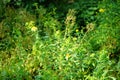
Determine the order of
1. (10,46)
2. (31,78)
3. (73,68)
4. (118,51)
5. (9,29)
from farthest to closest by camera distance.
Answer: (9,29) → (10,46) → (118,51) → (31,78) → (73,68)

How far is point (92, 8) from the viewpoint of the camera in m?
5.49

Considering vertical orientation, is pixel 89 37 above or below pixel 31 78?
above

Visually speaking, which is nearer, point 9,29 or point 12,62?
point 12,62

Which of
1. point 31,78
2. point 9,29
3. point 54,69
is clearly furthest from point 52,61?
point 9,29

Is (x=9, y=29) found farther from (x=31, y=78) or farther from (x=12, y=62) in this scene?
(x=31, y=78)

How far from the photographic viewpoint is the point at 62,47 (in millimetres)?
3986

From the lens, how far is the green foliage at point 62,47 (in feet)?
12.6

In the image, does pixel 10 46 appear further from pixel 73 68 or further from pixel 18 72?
pixel 73 68

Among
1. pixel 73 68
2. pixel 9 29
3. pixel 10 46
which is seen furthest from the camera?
pixel 9 29

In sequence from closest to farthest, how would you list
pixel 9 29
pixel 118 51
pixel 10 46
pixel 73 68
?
pixel 73 68
pixel 118 51
pixel 10 46
pixel 9 29

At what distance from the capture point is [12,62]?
4320mm

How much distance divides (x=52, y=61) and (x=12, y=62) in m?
0.63

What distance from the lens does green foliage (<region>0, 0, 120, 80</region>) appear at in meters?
3.85

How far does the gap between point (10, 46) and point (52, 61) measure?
115 cm
